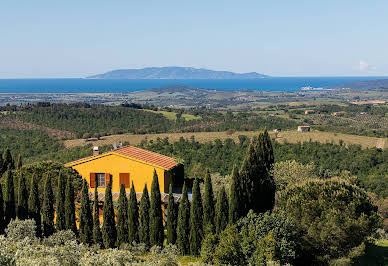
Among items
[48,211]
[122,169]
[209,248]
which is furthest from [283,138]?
[209,248]

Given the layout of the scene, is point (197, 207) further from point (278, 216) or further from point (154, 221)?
point (278, 216)

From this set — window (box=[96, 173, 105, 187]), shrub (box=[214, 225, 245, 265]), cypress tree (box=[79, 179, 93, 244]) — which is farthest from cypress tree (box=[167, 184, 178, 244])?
window (box=[96, 173, 105, 187])

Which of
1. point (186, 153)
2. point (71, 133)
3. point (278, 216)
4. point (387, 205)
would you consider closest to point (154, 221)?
point (278, 216)

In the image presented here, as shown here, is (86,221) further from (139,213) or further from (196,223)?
(196,223)

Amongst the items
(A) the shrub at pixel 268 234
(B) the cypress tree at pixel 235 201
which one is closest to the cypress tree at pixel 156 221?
(B) the cypress tree at pixel 235 201

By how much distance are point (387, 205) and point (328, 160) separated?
12.7 m

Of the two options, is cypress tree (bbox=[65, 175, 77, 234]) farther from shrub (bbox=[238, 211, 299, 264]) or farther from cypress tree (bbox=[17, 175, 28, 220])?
shrub (bbox=[238, 211, 299, 264])

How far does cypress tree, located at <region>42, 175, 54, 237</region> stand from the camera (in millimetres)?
27516

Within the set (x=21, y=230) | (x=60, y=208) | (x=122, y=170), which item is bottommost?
(x=21, y=230)

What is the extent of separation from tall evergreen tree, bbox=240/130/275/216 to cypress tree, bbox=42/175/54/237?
1075cm

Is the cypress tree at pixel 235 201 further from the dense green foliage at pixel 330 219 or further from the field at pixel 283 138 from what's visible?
the field at pixel 283 138

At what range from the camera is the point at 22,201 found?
2778cm

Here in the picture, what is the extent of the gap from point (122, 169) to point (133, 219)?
17.6 ft

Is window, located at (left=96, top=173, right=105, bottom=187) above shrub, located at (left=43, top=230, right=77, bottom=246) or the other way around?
above
